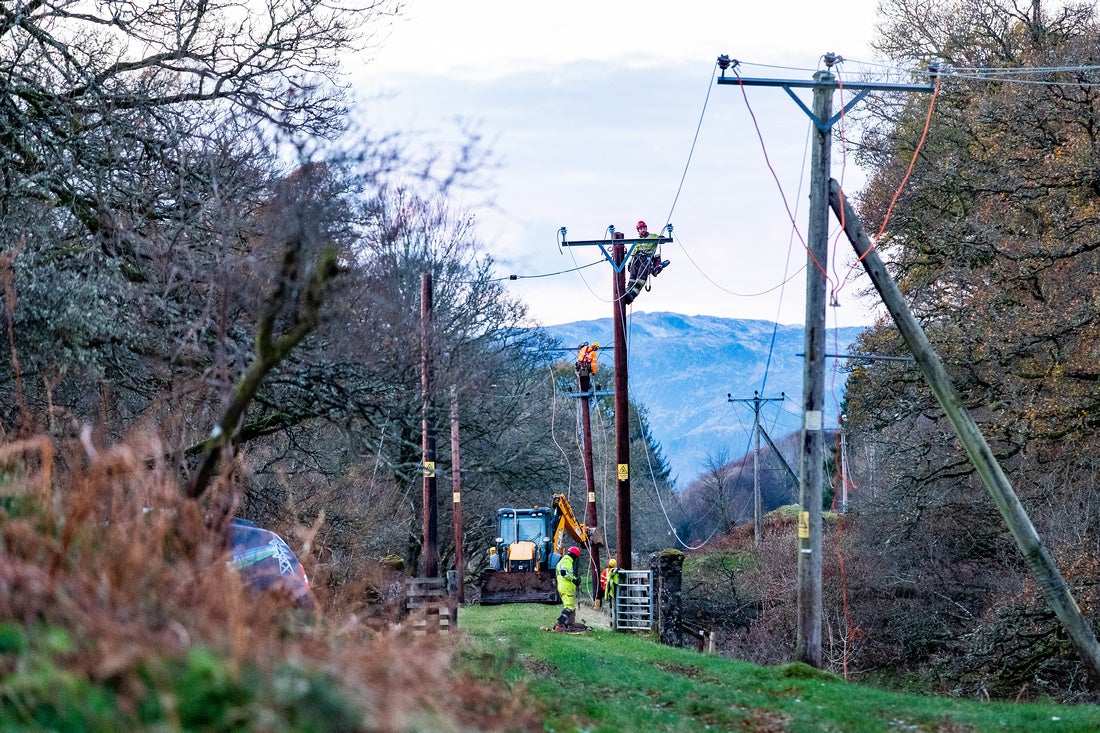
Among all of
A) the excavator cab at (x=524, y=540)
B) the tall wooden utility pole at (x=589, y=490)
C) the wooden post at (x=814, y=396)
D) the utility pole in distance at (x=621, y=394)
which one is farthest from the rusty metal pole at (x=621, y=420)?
the wooden post at (x=814, y=396)

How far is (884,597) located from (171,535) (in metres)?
26.7

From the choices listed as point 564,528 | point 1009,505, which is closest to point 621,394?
point 564,528

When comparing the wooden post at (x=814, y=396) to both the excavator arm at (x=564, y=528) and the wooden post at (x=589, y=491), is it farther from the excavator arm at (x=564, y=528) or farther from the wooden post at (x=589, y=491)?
the excavator arm at (x=564, y=528)

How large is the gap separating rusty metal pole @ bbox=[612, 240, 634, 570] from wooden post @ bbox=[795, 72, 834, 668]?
446 inches

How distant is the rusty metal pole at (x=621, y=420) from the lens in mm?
26188

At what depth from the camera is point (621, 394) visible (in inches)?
1054

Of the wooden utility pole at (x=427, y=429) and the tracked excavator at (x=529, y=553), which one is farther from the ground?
the wooden utility pole at (x=427, y=429)

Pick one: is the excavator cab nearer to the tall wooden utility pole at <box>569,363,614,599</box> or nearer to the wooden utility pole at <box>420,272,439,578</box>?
the tall wooden utility pole at <box>569,363,614,599</box>

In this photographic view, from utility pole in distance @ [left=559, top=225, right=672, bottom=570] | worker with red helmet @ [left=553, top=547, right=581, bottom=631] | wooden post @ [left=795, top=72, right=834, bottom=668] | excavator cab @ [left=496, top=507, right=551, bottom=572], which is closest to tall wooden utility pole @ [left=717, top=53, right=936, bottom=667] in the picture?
wooden post @ [left=795, top=72, right=834, bottom=668]

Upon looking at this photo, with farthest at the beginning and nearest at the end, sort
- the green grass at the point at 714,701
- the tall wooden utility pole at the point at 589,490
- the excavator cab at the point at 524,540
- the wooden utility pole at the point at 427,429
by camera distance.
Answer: the excavator cab at the point at 524,540, the tall wooden utility pole at the point at 589,490, the wooden utility pole at the point at 427,429, the green grass at the point at 714,701

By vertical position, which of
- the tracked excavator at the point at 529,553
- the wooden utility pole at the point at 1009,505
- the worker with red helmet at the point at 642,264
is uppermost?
the worker with red helmet at the point at 642,264

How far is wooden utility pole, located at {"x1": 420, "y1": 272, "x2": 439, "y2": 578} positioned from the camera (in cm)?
1124

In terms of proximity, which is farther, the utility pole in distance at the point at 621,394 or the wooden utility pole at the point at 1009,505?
the utility pole in distance at the point at 621,394

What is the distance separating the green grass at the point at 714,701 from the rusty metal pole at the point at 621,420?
376 inches
